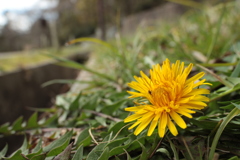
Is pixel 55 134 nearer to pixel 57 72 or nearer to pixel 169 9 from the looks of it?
pixel 57 72

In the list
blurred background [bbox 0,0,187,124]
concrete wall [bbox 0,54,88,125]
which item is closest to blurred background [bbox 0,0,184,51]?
blurred background [bbox 0,0,187,124]

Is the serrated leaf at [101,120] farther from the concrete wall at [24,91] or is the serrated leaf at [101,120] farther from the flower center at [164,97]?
the concrete wall at [24,91]

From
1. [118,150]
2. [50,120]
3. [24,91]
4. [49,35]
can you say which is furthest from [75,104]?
[49,35]

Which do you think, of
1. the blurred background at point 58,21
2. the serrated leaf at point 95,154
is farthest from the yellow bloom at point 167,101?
the blurred background at point 58,21

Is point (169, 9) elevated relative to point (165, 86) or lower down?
elevated

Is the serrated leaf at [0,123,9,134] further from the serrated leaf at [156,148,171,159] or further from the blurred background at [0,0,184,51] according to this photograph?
the blurred background at [0,0,184,51]

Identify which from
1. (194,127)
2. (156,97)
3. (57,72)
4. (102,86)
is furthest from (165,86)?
(57,72)

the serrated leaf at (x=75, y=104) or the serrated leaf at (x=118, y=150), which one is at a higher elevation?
the serrated leaf at (x=75, y=104)

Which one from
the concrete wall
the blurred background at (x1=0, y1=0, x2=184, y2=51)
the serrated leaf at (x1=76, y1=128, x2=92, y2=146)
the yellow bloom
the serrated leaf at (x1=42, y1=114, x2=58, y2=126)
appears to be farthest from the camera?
the blurred background at (x1=0, y1=0, x2=184, y2=51)
